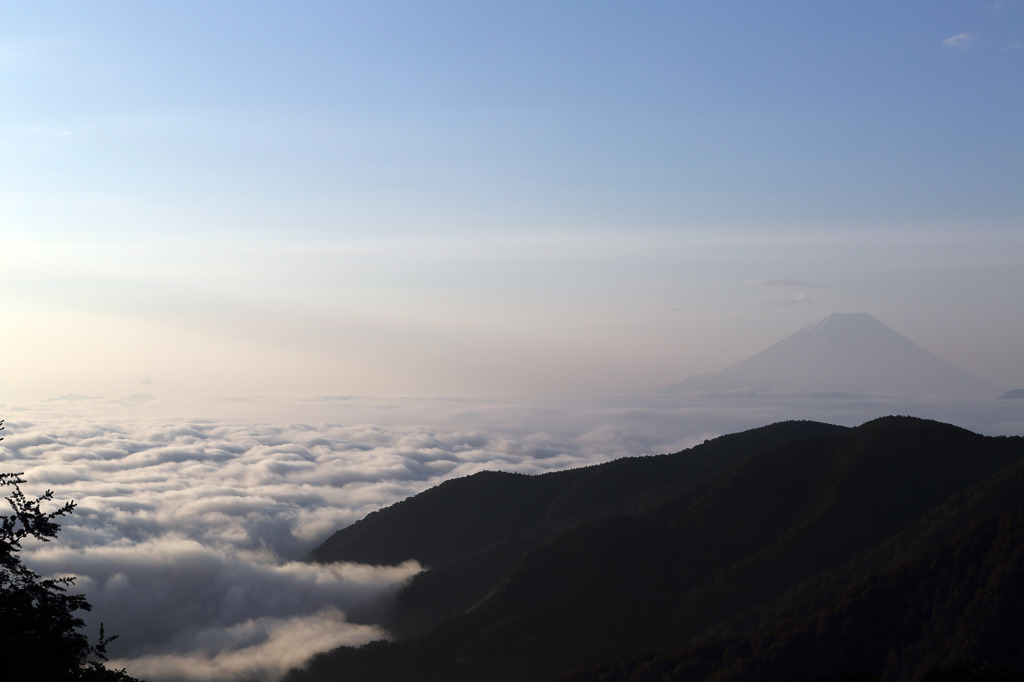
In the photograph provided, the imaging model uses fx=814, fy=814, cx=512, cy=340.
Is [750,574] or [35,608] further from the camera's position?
[750,574]

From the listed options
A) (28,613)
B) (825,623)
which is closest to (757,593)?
(825,623)

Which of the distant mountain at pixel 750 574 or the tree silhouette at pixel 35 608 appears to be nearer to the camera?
the tree silhouette at pixel 35 608

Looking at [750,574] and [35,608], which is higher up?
[35,608]

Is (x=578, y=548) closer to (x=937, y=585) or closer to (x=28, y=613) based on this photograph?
(x=937, y=585)

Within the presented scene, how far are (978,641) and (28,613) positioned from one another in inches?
3465

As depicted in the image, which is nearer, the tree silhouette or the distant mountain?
the tree silhouette

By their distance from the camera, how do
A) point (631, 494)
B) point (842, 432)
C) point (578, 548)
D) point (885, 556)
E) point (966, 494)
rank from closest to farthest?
1. point (885, 556)
2. point (966, 494)
3. point (578, 548)
4. point (842, 432)
5. point (631, 494)

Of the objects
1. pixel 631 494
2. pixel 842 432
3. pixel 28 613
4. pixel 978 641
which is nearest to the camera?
pixel 28 613

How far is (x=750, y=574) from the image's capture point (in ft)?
407

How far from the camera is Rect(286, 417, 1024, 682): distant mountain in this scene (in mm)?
89438

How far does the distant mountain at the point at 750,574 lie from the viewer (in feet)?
293

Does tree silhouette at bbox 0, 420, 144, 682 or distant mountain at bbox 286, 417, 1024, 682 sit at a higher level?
tree silhouette at bbox 0, 420, 144, 682

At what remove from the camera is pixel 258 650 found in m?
161

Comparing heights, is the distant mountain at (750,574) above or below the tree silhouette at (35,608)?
below
